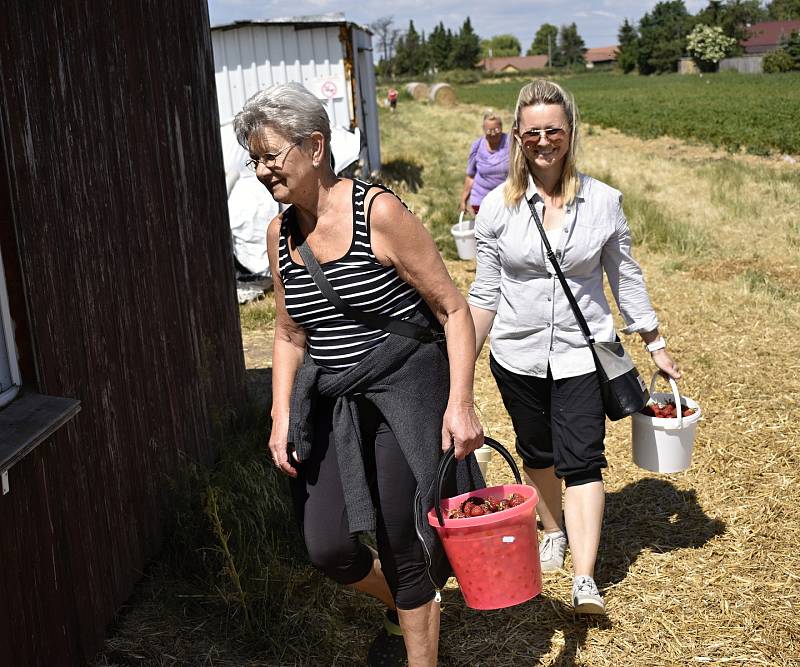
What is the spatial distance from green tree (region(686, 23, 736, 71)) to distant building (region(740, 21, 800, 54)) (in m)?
7.10

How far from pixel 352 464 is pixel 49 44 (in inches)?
68.4

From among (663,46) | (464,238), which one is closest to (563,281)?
(464,238)

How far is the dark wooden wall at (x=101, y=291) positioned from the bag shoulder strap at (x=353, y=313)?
0.89m

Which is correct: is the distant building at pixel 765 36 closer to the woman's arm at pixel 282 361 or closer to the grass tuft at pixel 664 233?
the grass tuft at pixel 664 233

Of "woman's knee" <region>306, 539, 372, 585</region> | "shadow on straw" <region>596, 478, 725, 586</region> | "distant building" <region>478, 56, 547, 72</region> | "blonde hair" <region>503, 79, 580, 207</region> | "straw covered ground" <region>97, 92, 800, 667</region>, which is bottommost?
"shadow on straw" <region>596, 478, 725, 586</region>

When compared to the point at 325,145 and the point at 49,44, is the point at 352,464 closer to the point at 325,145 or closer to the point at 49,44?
the point at 325,145

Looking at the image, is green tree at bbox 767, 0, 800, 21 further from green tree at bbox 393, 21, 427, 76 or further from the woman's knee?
the woman's knee

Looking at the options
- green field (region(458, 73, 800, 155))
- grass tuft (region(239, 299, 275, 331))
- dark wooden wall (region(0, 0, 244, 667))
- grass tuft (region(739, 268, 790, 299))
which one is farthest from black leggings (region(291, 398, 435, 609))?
green field (region(458, 73, 800, 155))

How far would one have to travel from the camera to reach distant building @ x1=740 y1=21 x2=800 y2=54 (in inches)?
4087

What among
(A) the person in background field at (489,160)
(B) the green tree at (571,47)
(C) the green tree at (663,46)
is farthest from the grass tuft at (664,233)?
(B) the green tree at (571,47)

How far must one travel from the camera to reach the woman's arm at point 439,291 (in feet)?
8.62

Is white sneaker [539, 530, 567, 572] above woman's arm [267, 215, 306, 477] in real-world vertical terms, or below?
below

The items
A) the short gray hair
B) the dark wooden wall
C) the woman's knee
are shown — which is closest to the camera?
the short gray hair

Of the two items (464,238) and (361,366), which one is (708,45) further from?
(361,366)
